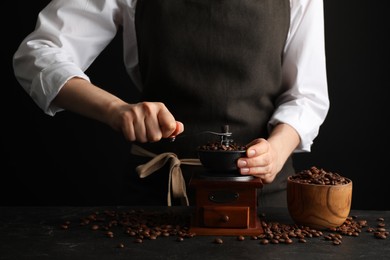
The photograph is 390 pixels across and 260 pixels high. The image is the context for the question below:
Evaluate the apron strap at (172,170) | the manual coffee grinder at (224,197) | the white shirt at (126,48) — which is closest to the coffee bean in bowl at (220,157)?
the manual coffee grinder at (224,197)

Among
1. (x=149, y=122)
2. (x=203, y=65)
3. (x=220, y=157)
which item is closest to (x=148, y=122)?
(x=149, y=122)

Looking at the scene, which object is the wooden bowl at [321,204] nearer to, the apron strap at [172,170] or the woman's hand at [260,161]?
the woman's hand at [260,161]

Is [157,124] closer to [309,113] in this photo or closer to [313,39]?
[309,113]

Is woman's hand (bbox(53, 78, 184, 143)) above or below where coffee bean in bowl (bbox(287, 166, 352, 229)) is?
above

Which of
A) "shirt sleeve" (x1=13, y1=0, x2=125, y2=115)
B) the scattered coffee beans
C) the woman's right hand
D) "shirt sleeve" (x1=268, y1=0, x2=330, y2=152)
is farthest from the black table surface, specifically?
"shirt sleeve" (x1=268, y1=0, x2=330, y2=152)

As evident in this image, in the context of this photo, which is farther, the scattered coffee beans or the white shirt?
the white shirt

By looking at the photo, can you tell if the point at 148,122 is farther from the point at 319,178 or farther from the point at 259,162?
the point at 319,178

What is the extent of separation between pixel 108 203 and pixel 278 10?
1347 millimetres

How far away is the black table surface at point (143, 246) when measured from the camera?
1338mm

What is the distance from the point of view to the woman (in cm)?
202

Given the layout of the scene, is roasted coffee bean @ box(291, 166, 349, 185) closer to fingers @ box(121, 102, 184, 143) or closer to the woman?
the woman

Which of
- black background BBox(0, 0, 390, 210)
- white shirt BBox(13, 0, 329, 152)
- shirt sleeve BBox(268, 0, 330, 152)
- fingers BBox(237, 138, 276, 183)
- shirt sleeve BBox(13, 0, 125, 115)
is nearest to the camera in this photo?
fingers BBox(237, 138, 276, 183)

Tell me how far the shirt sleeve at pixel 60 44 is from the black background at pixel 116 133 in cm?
69

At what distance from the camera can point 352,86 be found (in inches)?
112
